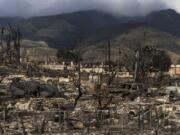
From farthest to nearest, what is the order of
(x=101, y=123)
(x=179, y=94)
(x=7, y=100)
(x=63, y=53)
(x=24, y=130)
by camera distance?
(x=63, y=53) → (x=179, y=94) → (x=7, y=100) → (x=101, y=123) → (x=24, y=130)

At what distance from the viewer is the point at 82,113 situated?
26.5 m

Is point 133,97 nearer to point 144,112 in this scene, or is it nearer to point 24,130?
Answer: point 144,112

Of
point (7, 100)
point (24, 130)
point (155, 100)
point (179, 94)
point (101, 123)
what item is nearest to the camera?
point (24, 130)

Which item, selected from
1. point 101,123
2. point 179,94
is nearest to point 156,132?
point 101,123

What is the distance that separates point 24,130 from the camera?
64.7ft

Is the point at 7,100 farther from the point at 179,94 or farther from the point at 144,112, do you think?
the point at 179,94

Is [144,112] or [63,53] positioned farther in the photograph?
[63,53]

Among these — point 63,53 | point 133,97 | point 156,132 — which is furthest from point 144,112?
point 63,53

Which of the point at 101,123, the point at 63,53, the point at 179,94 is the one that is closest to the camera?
the point at 101,123

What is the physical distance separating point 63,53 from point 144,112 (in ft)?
269

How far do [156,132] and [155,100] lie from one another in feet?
46.4

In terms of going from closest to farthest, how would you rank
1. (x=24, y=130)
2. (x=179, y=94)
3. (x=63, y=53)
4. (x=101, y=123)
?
(x=24, y=130)
(x=101, y=123)
(x=179, y=94)
(x=63, y=53)

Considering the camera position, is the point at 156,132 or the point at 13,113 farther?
the point at 13,113

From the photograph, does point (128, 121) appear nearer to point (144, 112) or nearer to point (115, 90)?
point (144, 112)
